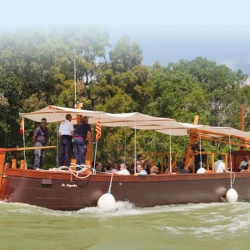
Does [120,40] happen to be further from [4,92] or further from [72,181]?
[72,181]

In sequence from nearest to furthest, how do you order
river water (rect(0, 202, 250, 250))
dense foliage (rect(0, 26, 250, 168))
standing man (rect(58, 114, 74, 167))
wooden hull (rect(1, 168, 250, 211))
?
river water (rect(0, 202, 250, 250)), wooden hull (rect(1, 168, 250, 211)), standing man (rect(58, 114, 74, 167)), dense foliage (rect(0, 26, 250, 168))

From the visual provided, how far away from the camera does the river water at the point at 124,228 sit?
8133 millimetres

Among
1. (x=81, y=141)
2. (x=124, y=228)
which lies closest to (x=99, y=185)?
(x=81, y=141)

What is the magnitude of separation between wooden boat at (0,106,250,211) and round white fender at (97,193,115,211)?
0.28m

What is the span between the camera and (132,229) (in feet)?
30.7

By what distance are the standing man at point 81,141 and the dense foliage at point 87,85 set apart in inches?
513

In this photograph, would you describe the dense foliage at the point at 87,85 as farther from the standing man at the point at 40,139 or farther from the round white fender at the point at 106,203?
the round white fender at the point at 106,203

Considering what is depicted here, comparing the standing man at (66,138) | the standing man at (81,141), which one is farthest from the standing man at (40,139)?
the standing man at (81,141)

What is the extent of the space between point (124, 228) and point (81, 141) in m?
3.22

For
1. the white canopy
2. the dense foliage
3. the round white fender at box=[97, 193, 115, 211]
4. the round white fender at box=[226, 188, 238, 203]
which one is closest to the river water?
the round white fender at box=[97, 193, 115, 211]

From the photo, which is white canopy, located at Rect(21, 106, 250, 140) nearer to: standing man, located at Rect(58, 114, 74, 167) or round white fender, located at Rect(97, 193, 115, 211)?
standing man, located at Rect(58, 114, 74, 167)

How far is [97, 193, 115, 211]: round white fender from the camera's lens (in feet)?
37.7

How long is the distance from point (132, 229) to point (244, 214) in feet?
12.0

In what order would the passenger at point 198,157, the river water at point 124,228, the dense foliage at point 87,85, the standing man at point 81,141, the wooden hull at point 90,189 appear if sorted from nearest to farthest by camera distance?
the river water at point 124,228
the wooden hull at point 90,189
the standing man at point 81,141
the passenger at point 198,157
the dense foliage at point 87,85
